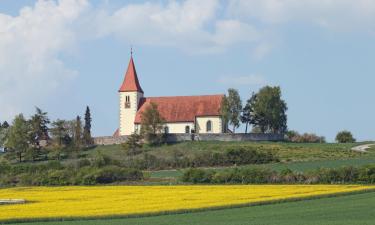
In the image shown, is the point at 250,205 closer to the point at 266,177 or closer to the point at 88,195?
the point at 88,195

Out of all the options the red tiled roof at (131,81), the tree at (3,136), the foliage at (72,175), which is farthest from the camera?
the red tiled roof at (131,81)

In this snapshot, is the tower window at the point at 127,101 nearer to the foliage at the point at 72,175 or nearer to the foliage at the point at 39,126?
the foliage at the point at 39,126

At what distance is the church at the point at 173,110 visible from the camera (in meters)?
120

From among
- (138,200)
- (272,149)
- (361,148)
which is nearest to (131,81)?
(272,149)

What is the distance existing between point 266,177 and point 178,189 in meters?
10.3

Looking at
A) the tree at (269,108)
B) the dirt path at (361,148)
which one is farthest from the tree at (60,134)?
the dirt path at (361,148)

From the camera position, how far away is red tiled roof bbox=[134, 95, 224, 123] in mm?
119938

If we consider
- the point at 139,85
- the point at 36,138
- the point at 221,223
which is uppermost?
the point at 139,85

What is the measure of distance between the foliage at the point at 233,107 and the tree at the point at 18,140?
28797 mm

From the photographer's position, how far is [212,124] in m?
119

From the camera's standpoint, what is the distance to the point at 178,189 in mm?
59656

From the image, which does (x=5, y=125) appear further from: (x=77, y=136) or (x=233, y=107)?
(x=233, y=107)

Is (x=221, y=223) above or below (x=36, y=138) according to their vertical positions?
below

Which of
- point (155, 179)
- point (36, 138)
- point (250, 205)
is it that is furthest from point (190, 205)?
point (36, 138)
